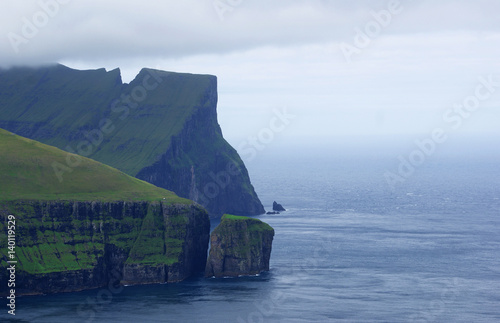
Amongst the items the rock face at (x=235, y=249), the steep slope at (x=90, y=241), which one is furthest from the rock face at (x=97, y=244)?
the rock face at (x=235, y=249)

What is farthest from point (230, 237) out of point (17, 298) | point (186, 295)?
point (17, 298)

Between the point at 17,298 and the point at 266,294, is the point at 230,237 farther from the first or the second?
the point at 17,298

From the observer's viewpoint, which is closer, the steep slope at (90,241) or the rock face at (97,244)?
the rock face at (97,244)

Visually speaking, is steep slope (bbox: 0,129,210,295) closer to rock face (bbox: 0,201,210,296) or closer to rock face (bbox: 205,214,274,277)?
rock face (bbox: 0,201,210,296)

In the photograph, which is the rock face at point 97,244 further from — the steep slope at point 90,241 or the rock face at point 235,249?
the rock face at point 235,249

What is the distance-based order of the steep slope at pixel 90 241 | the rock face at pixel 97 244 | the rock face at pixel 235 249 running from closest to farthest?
1. the rock face at pixel 97 244
2. the steep slope at pixel 90 241
3. the rock face at pixel 235 249
